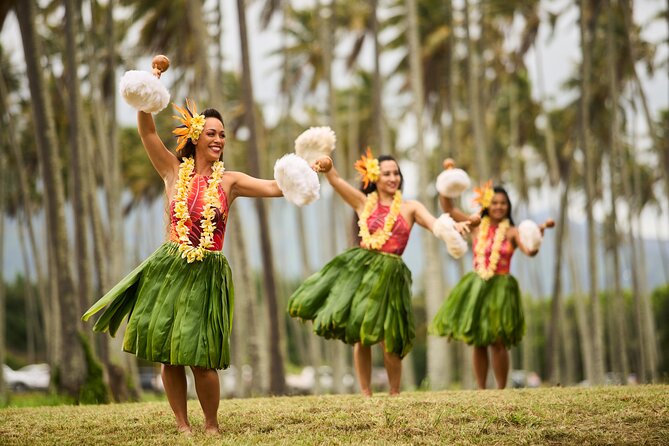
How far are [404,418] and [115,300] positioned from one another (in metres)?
2.02

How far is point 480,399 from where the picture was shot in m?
6.72

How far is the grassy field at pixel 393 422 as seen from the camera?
17.8 feet

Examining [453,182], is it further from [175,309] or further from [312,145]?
[175,309]

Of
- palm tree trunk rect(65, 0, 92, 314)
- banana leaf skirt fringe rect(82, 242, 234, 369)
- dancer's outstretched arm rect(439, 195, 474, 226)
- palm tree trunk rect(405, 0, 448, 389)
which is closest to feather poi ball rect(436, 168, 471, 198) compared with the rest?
dancer's outstretched arm rect(439, 195, 474, 226)

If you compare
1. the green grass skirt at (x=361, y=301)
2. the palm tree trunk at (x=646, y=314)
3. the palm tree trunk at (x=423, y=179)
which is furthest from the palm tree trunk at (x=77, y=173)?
the palm tree trunk at (x=646, y=314)

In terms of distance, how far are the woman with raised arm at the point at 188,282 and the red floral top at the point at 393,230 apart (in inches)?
84.7

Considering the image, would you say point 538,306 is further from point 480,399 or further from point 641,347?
point 480,399

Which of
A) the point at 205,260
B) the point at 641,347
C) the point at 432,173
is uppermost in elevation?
the point at 432,173

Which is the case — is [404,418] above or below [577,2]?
below

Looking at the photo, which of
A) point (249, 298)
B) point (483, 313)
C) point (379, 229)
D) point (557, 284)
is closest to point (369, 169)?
point (379, 229)

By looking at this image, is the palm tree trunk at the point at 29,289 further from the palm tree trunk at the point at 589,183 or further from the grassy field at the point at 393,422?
the grassy field at the point at 393,422

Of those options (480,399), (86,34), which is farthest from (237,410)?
(86,34)

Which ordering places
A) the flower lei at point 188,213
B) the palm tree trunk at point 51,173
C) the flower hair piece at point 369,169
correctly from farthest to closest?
the palm tree trunk at point 51,173
the flower hair piece at point 369,169
the flower lei at point 188,213

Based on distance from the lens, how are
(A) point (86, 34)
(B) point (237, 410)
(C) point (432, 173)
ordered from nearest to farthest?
1. (B) point (237, 410)
2. (A) point (86, 34)
3. (C) point (432, 173)
